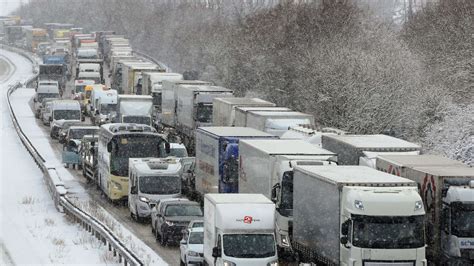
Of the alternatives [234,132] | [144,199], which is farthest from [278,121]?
[144,199]

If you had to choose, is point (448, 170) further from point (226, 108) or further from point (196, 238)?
point (226, 108)

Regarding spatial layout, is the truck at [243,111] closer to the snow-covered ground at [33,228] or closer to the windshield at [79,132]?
the snow-covered ground at [33,228]

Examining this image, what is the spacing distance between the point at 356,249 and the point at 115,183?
1860 cm

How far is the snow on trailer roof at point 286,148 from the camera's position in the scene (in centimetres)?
3116

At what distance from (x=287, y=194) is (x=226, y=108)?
20.6m

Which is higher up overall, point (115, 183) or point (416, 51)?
point (416, 51)

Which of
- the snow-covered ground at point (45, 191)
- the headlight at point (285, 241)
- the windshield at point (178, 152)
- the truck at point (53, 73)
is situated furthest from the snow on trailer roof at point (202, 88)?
the truck at point (53, 73)

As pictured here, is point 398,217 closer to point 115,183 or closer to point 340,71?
point 115,183

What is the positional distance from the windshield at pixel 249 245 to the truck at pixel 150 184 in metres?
11.7

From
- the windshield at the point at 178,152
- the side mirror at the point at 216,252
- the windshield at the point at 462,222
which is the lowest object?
the windshield at the point at 178,152

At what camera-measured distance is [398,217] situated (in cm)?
2528

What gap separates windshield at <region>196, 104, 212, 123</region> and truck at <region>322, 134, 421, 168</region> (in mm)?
19950

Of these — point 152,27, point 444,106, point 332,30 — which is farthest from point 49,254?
point 152,27

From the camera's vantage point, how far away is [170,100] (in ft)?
204
